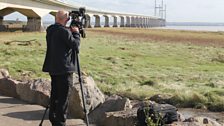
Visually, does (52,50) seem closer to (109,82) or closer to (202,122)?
(202,122)

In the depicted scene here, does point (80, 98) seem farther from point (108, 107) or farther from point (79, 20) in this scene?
point (79, 20)

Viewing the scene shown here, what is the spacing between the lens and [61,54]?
7.05 meters

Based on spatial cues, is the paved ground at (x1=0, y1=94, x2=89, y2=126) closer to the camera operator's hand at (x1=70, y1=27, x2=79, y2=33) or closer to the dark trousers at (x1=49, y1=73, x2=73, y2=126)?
the dark trousers at (x1=49, y1=73, x2=73, y2=126)

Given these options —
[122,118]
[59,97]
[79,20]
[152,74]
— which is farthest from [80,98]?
[152,74]

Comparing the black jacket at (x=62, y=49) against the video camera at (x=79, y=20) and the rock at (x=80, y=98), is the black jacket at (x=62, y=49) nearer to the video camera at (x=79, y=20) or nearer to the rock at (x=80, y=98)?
the video camera at (x=79, y=20)

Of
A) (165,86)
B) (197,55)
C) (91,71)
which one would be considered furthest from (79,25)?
(197,55)

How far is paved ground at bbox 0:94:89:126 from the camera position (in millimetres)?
8633

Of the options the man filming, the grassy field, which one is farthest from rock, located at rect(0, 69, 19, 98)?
the man filming

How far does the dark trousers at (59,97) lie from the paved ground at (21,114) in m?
1.10

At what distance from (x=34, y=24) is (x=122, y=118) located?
199 feet

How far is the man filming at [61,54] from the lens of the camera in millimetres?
7004

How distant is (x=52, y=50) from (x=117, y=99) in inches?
113

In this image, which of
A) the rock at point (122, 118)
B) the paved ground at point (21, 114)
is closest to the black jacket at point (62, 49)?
the rock at point (122, 118)

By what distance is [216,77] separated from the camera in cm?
1922
